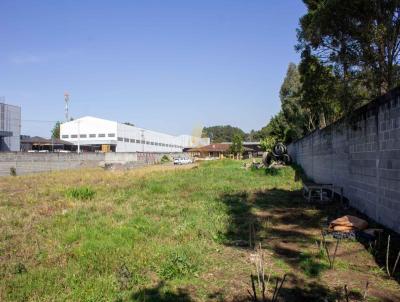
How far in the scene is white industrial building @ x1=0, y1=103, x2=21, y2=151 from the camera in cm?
5294

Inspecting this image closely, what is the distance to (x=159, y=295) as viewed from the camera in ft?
16.0

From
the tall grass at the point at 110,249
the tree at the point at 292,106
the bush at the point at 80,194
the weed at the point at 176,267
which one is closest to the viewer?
the tall grass at the point at 110,249

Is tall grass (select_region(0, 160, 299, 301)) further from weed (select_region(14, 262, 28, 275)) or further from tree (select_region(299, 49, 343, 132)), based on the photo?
tree (select_region(299, 49, 343, 132))

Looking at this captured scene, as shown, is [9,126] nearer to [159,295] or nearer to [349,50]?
[349,50]

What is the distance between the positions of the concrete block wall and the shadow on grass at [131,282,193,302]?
14.2 feet

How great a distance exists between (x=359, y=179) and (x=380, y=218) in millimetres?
1948

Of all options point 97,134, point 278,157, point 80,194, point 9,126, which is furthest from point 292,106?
point 97,134

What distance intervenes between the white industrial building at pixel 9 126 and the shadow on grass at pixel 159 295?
51870 millimetres

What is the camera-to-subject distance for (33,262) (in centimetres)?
642

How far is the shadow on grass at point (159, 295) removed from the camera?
186 inches

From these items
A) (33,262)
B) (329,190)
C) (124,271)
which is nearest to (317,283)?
(124,271)

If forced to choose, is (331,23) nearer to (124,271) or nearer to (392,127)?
(392,127)

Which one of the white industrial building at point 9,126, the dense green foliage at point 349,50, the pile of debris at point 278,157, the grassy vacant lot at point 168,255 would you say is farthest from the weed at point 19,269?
the white industrial building at point 9,126

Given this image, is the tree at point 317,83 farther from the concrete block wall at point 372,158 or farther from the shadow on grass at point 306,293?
the shadow on grass at point 306,293
